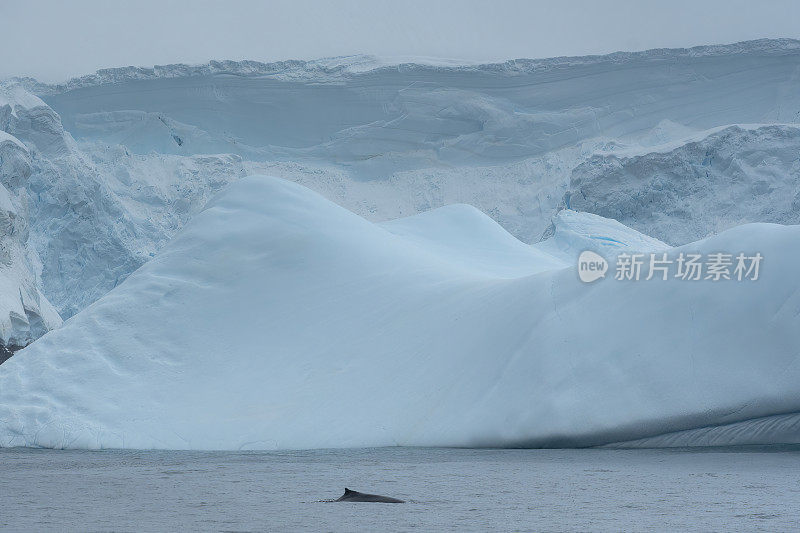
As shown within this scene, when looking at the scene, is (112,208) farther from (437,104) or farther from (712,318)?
(712,318)

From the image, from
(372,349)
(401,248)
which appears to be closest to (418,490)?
(372,349)

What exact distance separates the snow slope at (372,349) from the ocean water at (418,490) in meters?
0.36

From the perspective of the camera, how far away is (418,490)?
4.10 meters

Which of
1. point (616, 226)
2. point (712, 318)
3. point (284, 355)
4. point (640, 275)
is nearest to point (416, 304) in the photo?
point (284, 355)

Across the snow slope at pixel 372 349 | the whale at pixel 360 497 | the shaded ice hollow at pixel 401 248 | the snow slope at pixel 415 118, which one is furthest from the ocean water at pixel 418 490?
the snow slope at pixel 415 118

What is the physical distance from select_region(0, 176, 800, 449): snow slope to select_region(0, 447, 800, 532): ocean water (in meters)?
0.36

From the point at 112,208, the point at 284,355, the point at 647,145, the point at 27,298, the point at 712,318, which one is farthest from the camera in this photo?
the point at 647,145

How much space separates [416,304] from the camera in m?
8.06

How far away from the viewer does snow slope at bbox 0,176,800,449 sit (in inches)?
228

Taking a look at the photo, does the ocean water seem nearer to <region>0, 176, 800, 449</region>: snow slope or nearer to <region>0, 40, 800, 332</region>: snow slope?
<region>0, 176, 800, 449</region>: snow slope

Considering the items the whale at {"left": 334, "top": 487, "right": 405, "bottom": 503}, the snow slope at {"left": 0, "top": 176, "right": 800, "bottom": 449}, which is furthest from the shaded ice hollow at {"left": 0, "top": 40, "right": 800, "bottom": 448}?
the whale at {"left": 334, "top": 487, "right": 405, "bottom": 503}

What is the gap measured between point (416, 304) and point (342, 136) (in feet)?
53.0

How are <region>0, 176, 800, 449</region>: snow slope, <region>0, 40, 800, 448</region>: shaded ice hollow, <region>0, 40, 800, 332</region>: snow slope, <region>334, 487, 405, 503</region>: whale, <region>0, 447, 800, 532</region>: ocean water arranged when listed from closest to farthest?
<region>0, 447, 800, 532</region>: ocean water, <region>334, 487, 405, 503</region>: whale, <region>0, 176, 800, 449</region>: snow slope, <region>0, 40, 800, 448</region>: shaded ice hollow, <region>0, 40, 800, 332</region>: snow slope

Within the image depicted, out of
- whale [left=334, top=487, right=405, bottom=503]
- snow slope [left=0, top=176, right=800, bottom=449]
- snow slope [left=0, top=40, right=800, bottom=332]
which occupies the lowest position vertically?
whale [left=334, top=487, right=405, bottom=503]
